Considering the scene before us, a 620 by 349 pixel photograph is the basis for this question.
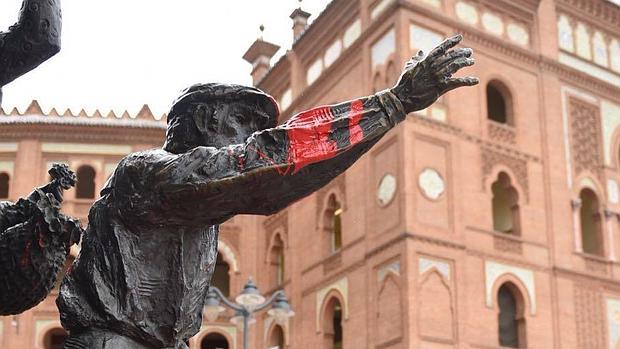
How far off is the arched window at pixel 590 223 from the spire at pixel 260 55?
9268 mm

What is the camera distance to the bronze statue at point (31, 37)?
159cm

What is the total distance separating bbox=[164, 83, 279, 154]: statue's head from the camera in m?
1.63

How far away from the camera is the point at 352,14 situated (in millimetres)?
19500

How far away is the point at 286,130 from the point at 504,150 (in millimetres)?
17098

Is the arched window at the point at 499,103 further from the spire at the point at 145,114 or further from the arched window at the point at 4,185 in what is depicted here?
the arched window at the point at 4,185

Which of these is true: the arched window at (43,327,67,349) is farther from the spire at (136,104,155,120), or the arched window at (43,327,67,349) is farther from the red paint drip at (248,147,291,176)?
the red paint drip at (248,147,291,176)

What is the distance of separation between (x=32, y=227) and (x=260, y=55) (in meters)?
24.0

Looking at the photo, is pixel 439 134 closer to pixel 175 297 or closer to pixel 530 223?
pixel 530 223

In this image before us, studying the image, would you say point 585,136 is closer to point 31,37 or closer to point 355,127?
point 355,127

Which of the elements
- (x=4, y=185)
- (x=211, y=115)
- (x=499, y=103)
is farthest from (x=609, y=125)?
(x=211, y=115)

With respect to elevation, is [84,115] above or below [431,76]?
above

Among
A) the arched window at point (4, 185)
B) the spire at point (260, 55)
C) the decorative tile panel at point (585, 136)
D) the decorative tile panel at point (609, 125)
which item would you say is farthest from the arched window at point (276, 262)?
the decorative tile panel at point (609, 125)

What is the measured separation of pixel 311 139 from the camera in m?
1.54

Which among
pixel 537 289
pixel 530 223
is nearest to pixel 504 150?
pixel 530 223
